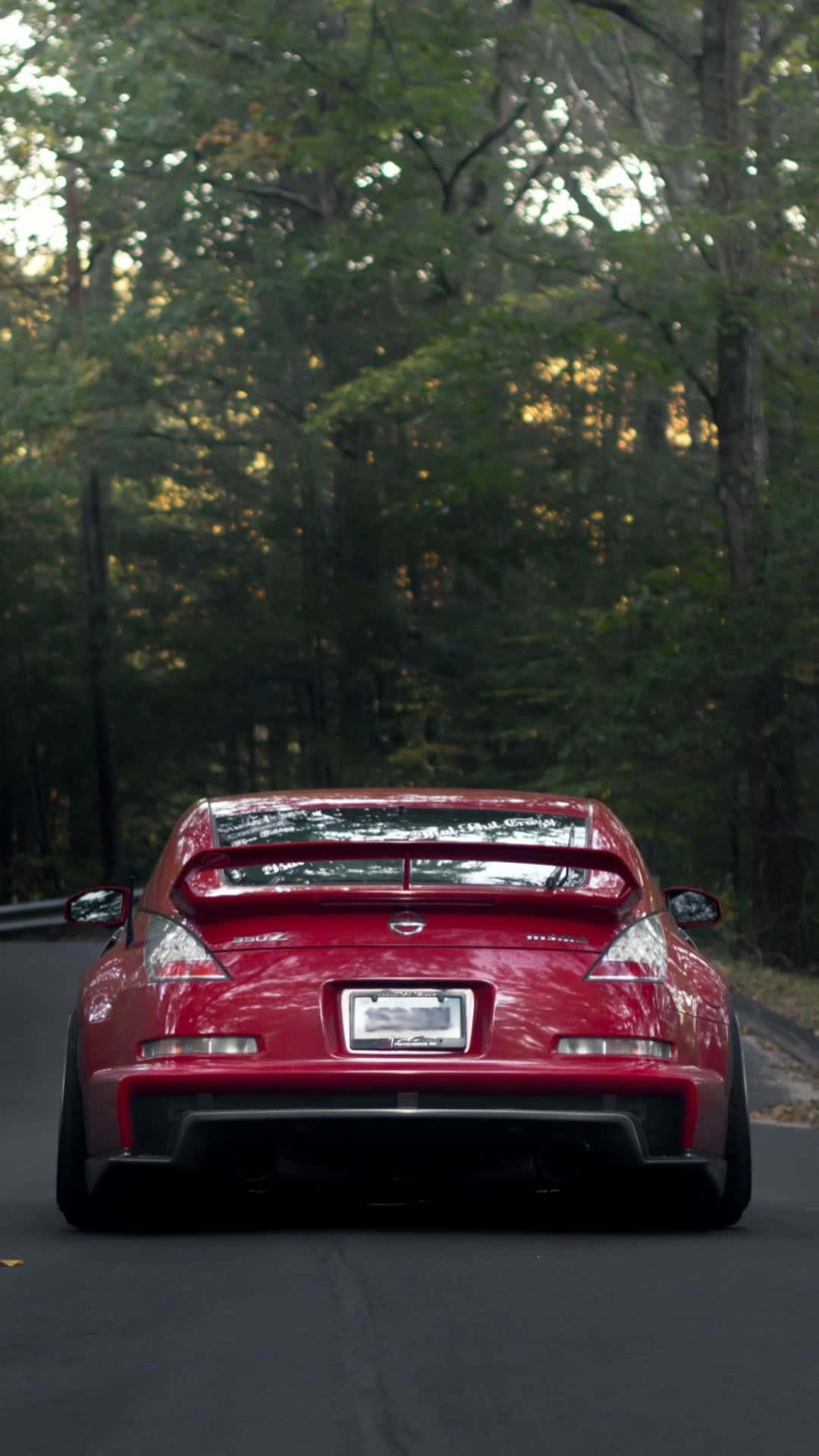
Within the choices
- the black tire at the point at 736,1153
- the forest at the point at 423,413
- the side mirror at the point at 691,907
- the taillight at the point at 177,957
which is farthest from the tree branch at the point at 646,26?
the taillight at the point at 177,957

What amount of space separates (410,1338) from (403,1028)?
55.2 inches

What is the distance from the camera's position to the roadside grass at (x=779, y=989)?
50.0 feet

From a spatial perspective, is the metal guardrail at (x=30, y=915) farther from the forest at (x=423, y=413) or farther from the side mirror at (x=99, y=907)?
the side mirror at (x=99, y=907)

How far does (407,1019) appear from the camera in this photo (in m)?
6.32

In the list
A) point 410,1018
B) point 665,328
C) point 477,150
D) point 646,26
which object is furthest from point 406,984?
point 477,150

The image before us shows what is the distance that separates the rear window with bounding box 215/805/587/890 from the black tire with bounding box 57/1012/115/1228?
84cm

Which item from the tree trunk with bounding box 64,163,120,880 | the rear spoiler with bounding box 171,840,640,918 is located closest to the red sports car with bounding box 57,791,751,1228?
the rear spoiler with bounding box 171,840,640,918

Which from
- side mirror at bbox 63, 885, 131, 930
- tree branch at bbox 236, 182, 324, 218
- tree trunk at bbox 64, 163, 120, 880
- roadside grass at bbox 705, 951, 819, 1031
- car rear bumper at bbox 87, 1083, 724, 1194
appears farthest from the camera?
tree trunk at bbox 64, 163, 120, 880

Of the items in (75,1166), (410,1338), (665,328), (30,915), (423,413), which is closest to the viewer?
(410,1338)

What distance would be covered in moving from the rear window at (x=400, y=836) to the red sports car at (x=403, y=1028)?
1cm

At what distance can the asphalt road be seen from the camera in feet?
13.8

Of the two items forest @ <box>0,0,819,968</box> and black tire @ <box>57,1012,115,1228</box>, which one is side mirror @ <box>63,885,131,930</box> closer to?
black tire @ <box>57,1012,115,1228</box>

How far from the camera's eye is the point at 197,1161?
20.7 feet

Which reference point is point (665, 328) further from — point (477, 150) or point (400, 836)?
point (400, 836)
